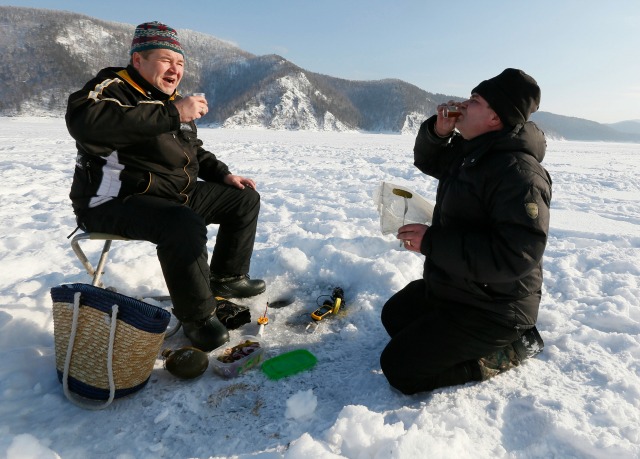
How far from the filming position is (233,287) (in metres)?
3.33

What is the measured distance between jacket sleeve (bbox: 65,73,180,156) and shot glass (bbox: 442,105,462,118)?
5.57 feet

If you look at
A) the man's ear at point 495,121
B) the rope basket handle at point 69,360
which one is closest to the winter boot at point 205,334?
the rope basket handle at point 69,360

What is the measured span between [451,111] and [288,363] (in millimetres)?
1907

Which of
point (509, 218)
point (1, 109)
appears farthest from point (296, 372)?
point (1, 109)

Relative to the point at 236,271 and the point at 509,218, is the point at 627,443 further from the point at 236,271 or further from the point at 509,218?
the point at 236,271

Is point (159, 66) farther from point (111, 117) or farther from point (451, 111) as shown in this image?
point (451, 111)

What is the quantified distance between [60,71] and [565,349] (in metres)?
126

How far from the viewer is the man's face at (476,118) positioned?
212 cm

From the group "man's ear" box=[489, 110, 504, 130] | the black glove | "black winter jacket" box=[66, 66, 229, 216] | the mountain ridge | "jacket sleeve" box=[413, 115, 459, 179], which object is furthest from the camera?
the mountain ridge

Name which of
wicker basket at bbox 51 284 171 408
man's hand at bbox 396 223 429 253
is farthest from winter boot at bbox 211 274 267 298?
man's hand at bbox 396 223 429 253

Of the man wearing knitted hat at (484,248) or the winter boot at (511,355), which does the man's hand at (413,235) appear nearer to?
the man wearing knitted hat at (484,248)

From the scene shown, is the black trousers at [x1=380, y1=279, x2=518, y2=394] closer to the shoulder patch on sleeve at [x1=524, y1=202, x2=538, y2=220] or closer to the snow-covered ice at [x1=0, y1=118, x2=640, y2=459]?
the snow-covered ice at [x1=0, y1=118, x2=640, y2=459]

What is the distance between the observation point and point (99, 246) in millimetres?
4488

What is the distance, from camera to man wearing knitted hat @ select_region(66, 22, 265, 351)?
2.28 metres
